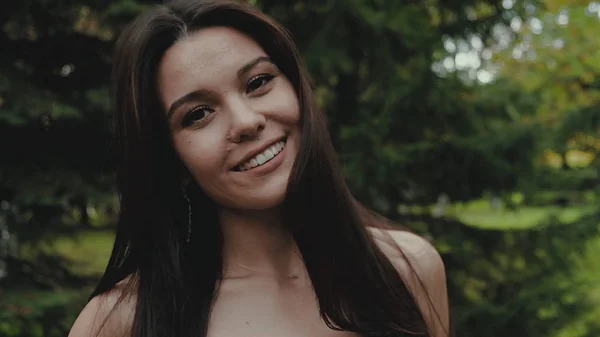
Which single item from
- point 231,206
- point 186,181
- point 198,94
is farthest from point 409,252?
point 198,94

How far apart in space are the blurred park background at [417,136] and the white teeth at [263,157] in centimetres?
144

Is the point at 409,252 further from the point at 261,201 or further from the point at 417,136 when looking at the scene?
the point at 417,136

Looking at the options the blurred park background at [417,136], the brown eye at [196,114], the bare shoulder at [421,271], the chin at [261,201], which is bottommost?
the blurred park background at [417,136]

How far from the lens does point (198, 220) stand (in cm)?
184

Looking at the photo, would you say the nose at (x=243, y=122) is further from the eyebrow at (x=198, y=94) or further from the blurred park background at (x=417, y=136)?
the blurred park background at (x=417, y=136)

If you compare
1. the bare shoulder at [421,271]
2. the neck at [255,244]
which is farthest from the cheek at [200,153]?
the bare shoulder at [421,271]

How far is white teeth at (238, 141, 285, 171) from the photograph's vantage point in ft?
5.20

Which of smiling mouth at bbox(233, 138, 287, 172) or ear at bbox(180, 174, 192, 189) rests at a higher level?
smiling mouth at bbox(233, 138, 287, 172)

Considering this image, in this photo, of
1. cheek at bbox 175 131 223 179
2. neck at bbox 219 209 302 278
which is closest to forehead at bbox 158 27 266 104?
cheek at bbox 175 131 223 179

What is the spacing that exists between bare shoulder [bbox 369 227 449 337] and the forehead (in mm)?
689

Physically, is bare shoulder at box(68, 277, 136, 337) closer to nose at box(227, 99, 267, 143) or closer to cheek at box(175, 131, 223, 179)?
cheek at box(175, 131, 223, 179)

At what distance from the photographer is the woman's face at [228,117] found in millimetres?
1576

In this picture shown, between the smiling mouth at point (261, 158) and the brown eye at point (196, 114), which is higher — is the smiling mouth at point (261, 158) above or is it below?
below

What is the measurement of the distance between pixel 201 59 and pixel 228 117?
152 mm
